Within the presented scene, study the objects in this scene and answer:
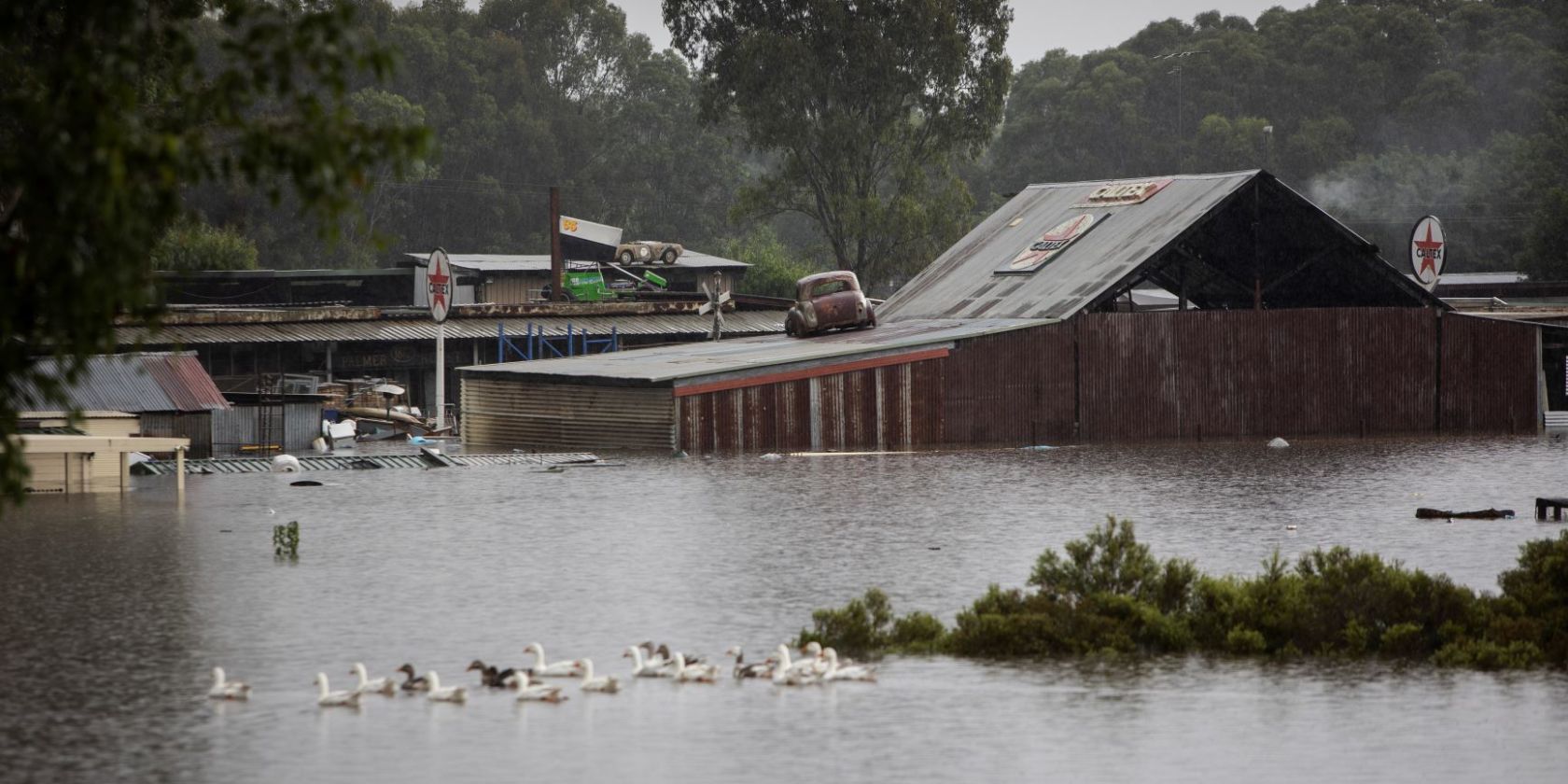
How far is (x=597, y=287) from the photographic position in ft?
260

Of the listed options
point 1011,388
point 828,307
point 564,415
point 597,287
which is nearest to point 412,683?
point 564,415

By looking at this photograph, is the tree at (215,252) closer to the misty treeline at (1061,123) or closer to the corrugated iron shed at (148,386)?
the misty treeline at (1061,123)

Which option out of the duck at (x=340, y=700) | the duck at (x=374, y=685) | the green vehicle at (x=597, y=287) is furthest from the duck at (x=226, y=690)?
the green vehicle at (x=597, y=287)

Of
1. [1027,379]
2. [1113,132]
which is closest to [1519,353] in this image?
[1027,379]

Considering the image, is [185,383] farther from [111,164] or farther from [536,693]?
[111,164]

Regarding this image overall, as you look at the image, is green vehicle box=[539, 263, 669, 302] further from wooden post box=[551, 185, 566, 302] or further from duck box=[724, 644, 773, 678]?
duck box=[724, 644, 773, 678]

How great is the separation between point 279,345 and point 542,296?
19.5 meters

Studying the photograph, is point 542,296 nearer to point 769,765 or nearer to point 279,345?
point 279,345

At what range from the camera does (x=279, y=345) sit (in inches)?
2489

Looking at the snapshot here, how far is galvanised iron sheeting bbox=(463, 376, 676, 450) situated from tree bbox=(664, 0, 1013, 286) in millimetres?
32379

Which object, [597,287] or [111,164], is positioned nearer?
[111,164]

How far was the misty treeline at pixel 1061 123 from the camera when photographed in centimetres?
10662

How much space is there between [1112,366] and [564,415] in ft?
51.6

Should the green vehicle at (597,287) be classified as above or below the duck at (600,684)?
above
